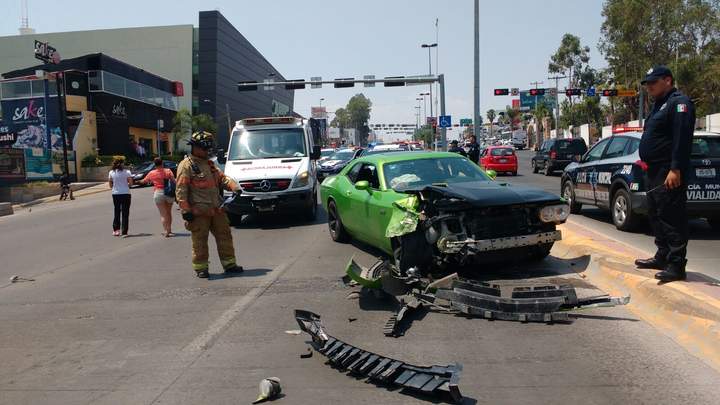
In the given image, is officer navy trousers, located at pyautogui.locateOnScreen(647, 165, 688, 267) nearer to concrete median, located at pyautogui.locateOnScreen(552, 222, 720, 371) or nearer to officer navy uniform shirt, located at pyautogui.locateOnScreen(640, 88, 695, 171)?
officer navy uniform shirt, located at pyautogui.locateOnScreen(640, 88, 695, 171)

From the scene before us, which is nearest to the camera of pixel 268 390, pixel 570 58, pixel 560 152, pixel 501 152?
pixel 268 390

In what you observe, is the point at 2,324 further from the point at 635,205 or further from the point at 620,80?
Answer: the point at 620,80

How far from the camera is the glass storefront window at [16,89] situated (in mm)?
41500

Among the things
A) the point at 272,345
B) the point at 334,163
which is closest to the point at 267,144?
the point at 272,345

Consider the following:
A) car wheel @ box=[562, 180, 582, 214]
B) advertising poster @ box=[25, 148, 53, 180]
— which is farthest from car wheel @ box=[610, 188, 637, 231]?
advertising poster @ box=[25, 148, 53, 180]

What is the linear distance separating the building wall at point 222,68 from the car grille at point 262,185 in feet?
217

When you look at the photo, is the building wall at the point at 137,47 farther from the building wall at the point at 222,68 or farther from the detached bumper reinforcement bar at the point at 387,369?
the detached bumper reinforcement bar at the point at 387,369

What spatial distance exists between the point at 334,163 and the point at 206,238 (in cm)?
2109

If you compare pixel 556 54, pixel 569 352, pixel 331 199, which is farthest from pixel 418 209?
pixel 556 54

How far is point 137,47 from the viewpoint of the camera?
77875mm

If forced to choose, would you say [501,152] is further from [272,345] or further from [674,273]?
[272,345]

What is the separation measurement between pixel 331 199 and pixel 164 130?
48.6 meters

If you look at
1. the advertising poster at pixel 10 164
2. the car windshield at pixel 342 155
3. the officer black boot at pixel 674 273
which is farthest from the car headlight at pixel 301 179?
the advertising poster at pixel 10 164

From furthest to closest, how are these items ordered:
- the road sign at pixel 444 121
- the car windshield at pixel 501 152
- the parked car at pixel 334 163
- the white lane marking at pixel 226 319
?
the road sign at pixel 444 121 → the car windshield at pixel 501 152 → the parked car at pixel 334 163 → the white lane marking at pixel 226 319
